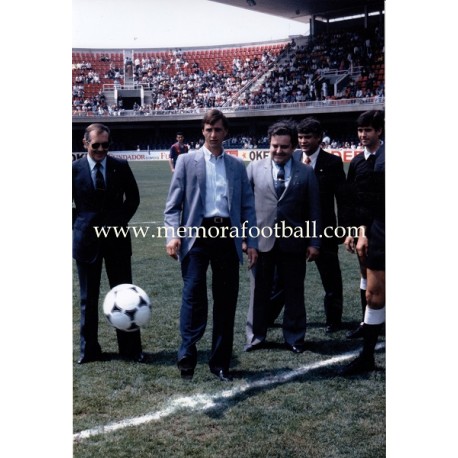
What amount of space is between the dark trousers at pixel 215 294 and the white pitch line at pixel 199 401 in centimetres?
27

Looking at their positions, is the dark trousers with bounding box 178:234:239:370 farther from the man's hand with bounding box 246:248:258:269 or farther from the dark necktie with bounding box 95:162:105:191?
the dark necktie with bounding box 95:162:105:191

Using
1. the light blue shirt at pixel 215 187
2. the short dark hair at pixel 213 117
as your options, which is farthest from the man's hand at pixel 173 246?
the short dark hair at pixel 213 117

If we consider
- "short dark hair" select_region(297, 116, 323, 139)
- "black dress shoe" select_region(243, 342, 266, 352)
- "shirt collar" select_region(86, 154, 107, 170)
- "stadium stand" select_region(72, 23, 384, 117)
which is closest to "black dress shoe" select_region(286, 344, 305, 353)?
"black dress shoe" select_region(243, 342, 266, 352)

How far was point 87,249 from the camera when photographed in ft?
13.8

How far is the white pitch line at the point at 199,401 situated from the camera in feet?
10.8

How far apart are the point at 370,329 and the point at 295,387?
29.8 inches

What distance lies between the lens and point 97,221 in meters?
4.19

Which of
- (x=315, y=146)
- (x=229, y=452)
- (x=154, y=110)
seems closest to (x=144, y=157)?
(x=154, y=110)

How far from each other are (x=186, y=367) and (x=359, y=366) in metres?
1.22

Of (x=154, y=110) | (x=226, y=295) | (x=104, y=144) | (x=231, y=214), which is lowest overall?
(x=226, y=295)

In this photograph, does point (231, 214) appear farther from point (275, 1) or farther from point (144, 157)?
point (144, 157)

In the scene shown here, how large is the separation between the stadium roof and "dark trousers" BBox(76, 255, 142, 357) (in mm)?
2203

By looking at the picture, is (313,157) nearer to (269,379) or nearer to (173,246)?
(173,246)

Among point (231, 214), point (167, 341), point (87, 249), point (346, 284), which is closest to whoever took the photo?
point (231, 214)
